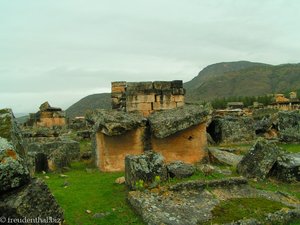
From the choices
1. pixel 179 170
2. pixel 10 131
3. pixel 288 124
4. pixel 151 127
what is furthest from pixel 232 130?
pixel 10 131

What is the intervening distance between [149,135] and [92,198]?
505 centimetres

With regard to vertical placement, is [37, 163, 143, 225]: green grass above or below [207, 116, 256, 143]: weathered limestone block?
below

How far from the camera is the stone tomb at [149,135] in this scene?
14.0 meters

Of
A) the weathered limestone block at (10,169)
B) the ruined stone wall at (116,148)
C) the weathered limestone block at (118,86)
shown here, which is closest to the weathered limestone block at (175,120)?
the ruined stone wall at (116,148)

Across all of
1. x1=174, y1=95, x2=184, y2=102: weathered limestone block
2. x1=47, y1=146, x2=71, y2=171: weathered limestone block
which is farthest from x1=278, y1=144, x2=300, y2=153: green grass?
x1=47, y1=146, x2=71, y2=171: weathered limestone block

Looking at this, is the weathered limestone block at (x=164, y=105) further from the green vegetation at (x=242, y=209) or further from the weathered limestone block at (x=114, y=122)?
the green vegetation at (x=242, y=209)

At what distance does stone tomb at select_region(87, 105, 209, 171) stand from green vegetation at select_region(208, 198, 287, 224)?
5256 millimetres

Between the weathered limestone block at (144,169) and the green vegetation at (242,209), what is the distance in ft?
6.61

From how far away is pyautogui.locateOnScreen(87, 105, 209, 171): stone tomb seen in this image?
14.0m

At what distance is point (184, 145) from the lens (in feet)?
49.2

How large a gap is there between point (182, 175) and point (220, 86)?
18844 centimetres

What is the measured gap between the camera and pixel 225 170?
41.7 feet

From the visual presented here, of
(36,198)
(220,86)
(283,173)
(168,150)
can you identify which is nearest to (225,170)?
(283,173)

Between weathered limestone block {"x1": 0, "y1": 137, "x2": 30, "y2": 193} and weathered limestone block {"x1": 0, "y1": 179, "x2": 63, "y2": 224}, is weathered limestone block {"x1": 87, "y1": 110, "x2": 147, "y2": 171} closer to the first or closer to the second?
weathered limestone block {"x1": 0, "y1": 179, "x2": 63, "y2": 224}
